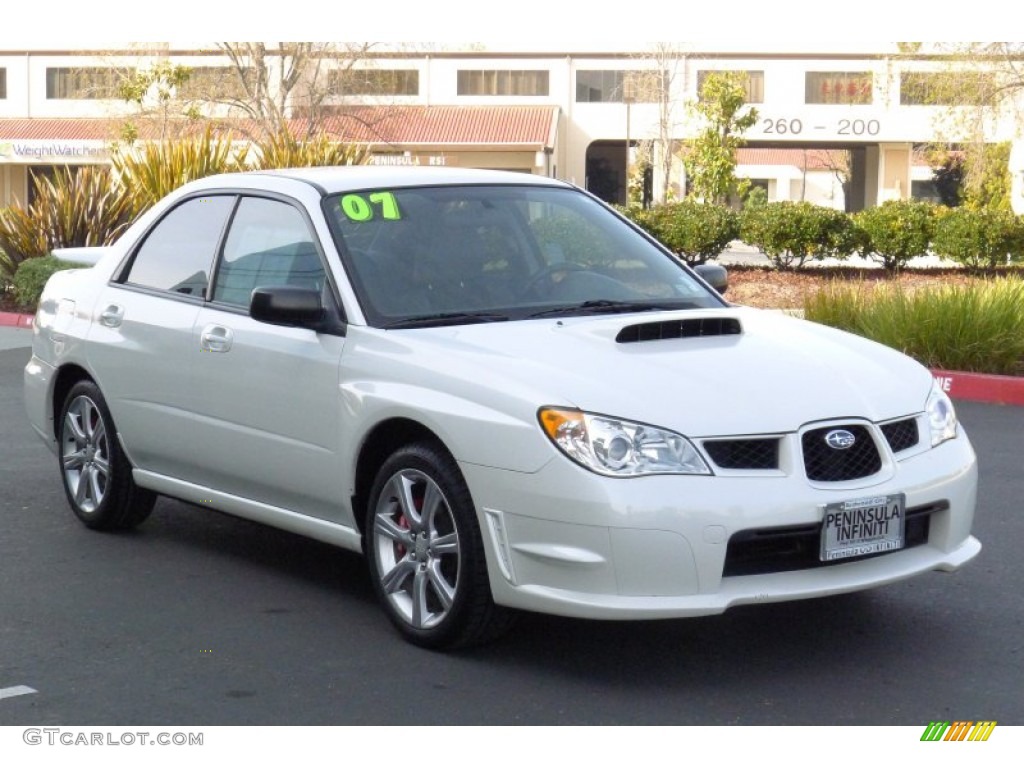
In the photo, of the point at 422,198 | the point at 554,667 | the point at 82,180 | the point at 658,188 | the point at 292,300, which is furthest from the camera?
the point at 658,188

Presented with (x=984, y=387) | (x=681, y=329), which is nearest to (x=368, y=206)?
(x=681, y=329)

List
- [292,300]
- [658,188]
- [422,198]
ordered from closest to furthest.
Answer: [292,300] < [422,198] < [658,188]

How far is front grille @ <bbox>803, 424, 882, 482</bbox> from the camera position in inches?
200

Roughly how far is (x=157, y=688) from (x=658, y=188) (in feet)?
186

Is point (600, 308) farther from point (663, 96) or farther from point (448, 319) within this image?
point (663, 96)

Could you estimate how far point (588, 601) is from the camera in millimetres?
4953

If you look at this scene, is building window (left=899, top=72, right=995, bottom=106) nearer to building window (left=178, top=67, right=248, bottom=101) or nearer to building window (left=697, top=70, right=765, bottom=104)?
building window (left=178, top=67, right=248, bottom=101)

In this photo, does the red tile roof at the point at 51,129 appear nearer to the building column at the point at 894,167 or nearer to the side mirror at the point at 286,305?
the building column at the point at 894,167

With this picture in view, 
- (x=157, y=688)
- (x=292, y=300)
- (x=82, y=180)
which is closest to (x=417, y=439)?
(x=292, y=300)

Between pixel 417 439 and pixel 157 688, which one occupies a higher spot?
pixel 417 439

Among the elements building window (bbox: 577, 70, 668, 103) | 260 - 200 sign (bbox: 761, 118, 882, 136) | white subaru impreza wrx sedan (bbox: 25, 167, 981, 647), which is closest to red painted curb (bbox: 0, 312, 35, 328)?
white subaru impreza wrx sedan (bbox: 25, 167, 981, 647)

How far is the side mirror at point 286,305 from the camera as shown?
5.82 m

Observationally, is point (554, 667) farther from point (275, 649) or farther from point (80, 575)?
point (80, 575)

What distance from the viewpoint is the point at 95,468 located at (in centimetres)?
741
